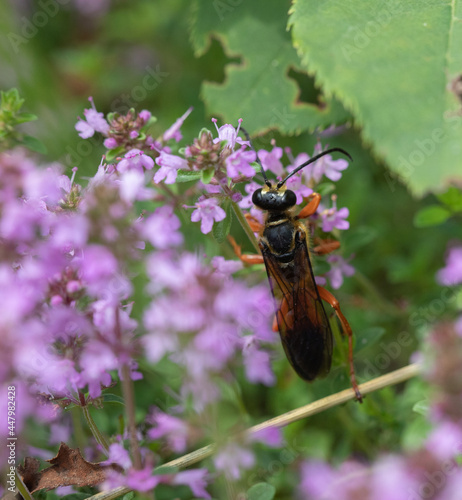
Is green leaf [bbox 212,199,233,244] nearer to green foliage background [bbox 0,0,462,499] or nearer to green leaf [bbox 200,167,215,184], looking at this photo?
green leaf [bbox 200,167,215,184]

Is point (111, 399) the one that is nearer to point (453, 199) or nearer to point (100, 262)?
point (100, 262)

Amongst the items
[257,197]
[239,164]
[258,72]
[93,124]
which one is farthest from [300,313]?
[258,72]

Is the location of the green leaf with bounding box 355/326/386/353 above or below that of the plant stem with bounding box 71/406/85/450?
below

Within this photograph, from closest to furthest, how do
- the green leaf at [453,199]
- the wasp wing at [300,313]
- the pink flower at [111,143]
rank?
the pink flower at [111,143] < the wasp wing at [300,313] < the green leaf at [453,199]

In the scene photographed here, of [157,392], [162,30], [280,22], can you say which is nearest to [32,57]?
[162,30]

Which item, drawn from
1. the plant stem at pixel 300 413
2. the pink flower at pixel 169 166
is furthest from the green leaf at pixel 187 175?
the plant stem at pixel 300 413

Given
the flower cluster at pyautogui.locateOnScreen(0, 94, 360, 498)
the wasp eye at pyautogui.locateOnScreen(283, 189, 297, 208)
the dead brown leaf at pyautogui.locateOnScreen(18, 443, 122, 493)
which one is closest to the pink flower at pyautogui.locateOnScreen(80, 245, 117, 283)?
the flower cluster at pyautogui.locateOnScreen(0, 94, 360, 498)

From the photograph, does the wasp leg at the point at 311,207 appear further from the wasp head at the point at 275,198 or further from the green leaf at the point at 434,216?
the green leaf at the point at 434,216
